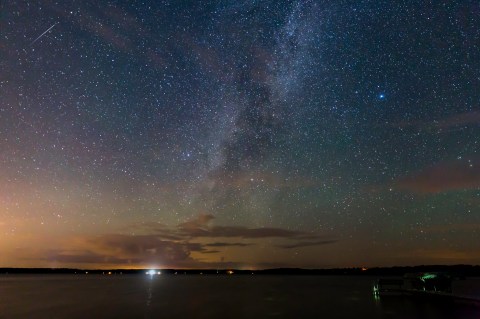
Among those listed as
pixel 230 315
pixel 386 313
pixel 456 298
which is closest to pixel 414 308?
pixel 386 313

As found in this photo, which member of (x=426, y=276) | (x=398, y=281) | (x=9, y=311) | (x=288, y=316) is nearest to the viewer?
(x=288, y=316)

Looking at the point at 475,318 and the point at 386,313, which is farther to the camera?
the point at 386,313

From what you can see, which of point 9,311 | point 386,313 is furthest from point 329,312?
point 9,311

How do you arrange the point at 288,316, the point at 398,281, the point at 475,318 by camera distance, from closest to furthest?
the point at 475,318
the point at 288,316
the point at 398,281

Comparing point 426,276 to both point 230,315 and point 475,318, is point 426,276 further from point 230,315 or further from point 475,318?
point 230,315

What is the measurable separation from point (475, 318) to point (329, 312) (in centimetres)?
1503

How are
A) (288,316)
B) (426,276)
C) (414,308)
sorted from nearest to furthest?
(288,316) < (414,308) < (426,276)

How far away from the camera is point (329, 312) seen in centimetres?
4694

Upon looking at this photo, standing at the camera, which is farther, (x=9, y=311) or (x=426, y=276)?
(x=426, y=276)

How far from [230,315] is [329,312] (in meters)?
11.2

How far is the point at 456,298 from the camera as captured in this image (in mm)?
52031

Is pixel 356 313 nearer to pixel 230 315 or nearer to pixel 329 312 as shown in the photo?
pixel 329 312

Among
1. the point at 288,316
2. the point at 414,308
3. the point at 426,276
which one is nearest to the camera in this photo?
the point at 288,316

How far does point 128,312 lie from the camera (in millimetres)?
48500
